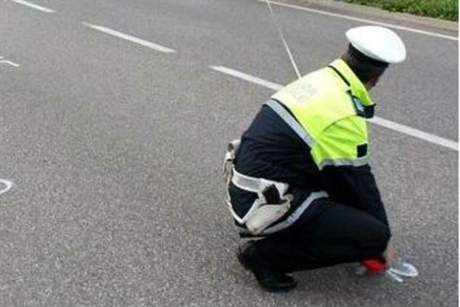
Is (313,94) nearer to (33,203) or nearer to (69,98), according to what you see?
(33,203)

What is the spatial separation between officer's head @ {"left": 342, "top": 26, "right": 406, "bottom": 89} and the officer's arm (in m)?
0.23

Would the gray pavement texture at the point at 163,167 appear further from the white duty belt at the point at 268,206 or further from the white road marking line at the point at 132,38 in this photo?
the white duty belt at the point at 268,206

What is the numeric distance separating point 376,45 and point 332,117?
0.38 meters

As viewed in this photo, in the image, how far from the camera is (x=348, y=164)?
309cm

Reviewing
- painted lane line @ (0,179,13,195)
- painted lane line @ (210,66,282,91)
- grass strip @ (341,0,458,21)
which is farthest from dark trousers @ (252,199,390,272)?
grass strip @ (341,0,458,21)

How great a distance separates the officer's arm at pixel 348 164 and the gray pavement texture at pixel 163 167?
452mm

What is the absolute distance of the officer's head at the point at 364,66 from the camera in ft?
10.2

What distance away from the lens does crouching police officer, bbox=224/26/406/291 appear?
308 centimetres

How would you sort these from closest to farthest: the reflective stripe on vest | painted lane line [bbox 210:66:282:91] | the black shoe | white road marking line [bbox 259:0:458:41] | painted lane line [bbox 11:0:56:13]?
the reflective stripe on vest < the black shoe < painted lane line [bbox 210:66:282:91] < white road marking line [bbox 259:0:458:41] < painted lane line [bbox 11:0:56:13]

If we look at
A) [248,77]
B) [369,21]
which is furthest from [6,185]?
[369,21]

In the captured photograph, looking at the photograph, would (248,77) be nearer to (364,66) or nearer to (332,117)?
(364,66)

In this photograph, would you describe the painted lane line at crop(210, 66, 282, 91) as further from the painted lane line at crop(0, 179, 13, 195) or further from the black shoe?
the black shoe

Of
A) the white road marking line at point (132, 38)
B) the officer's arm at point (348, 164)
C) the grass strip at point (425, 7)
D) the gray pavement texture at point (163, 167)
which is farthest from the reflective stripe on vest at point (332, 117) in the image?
the grass strip at point (425, 7)

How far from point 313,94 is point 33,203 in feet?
6.29
